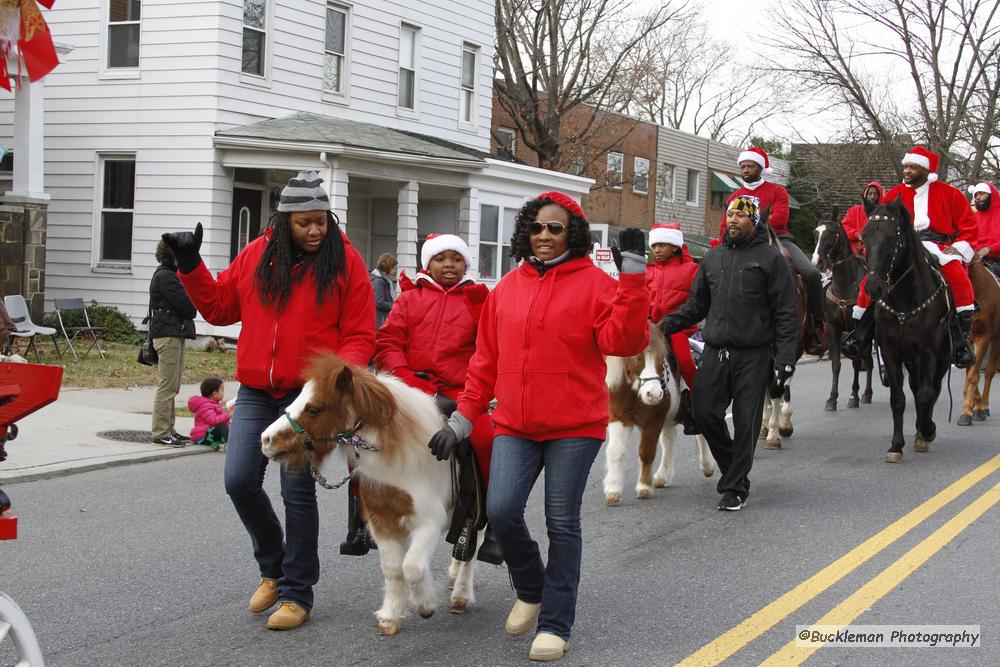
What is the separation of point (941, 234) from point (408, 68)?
582 inches

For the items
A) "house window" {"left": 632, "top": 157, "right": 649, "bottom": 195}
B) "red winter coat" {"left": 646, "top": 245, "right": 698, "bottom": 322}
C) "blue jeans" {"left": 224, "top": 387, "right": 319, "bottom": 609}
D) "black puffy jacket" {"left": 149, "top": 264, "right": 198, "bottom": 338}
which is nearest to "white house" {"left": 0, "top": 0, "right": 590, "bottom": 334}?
"black puffy jacket" {"left": 149, "top": 264, "right": 198, "bottom": 338}

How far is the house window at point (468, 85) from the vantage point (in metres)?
26.2

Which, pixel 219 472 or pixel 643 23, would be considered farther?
pixel 643 23

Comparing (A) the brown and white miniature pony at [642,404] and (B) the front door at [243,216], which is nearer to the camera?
(A) the brown and white miniature pony at [642,404]

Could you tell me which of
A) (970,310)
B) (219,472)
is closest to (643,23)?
(970,310)

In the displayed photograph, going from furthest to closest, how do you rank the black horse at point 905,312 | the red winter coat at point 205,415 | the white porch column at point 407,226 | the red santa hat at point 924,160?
the white porch column at point 407,226, the red santa hat at point 924,160, the red winter coat at point 205,415, the black horse at point 905,312

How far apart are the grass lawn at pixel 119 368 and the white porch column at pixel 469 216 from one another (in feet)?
20.9

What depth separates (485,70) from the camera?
2661 cm

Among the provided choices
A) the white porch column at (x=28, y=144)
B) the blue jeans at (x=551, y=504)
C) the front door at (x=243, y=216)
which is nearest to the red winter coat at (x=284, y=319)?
the blue jeans at (x=551, y=504)

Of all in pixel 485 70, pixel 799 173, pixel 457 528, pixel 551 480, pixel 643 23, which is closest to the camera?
pixel 551 480

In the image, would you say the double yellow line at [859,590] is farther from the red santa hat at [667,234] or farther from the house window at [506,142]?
the house window at [506,142]

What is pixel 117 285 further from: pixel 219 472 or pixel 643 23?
pixel 643 23

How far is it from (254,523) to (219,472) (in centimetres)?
465

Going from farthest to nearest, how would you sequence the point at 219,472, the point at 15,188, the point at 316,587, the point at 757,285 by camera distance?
1. the point at 15,188
2. the point at 219,472
3. the point at 757,285
4. the point at 316,587
